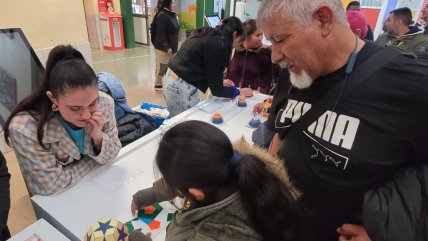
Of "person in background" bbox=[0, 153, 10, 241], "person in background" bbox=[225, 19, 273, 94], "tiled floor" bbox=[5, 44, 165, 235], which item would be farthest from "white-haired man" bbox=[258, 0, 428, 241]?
"tiled floor" bbox=[5, 44, 165, 235]

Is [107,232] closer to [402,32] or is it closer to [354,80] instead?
[354,80]

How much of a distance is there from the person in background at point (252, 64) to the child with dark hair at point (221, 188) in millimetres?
1710

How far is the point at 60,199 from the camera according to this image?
1067mm

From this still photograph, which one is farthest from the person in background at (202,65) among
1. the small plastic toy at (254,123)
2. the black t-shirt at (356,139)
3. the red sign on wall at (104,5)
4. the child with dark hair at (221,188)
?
the red sign on wall at (104,5)

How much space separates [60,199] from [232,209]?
0.81 meters

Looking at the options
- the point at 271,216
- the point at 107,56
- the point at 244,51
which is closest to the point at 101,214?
the point at 271,216

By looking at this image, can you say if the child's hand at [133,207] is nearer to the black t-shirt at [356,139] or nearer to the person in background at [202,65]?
the black t-shirt at [356,139]

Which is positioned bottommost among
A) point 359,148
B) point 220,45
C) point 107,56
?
point 107,56

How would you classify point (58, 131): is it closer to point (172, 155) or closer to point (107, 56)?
point (172, 155)

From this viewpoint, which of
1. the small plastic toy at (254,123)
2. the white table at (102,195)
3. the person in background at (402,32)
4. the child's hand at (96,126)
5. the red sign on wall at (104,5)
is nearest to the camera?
the white table at (102,195)

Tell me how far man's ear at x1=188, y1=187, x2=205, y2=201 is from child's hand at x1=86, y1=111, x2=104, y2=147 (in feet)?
2.18

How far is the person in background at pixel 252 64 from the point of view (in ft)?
7.23

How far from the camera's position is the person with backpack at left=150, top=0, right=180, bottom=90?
4.00 meters

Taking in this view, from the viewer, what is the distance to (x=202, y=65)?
1.97m
